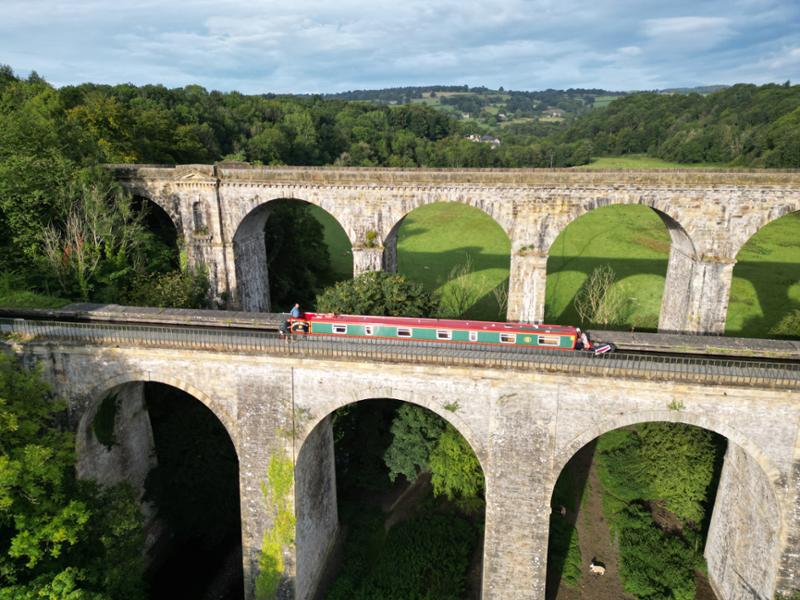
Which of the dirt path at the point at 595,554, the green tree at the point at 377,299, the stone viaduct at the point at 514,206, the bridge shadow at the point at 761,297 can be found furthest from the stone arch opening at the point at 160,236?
the bridge shadow at the point at 761,297

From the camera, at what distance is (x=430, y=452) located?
78.9ft

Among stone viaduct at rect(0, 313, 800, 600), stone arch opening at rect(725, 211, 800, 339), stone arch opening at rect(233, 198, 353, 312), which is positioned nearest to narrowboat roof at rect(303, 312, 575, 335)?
stone viaduct at rect(0, 313, 800, 600)

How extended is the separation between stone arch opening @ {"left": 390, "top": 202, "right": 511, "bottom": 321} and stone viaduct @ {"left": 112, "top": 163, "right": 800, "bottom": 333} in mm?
2782

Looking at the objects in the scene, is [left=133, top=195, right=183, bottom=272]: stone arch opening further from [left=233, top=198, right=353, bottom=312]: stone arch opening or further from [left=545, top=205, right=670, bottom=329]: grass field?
[left=545, top=205, right=670, bottom=329]: grass field

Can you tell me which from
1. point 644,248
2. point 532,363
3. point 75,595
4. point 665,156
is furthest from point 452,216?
point 75,595

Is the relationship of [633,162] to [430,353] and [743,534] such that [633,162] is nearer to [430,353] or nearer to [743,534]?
[743,534]

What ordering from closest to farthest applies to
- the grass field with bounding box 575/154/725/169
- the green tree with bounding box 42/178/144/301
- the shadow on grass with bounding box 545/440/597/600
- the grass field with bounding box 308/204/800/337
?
the shadow on grass with bounding box 545/440/597/600 → the green tree with bounding box 42/178/144/301 → the grass field with bounding box 308/204/800/337 → the grass field with bounding box 575/154/725/169

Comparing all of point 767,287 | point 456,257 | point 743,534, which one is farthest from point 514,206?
point 767,287

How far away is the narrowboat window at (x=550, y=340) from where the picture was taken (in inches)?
758

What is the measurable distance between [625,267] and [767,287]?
10672mm

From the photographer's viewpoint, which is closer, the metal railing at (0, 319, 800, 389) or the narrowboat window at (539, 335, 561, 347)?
the metal railing at (0, 319, 800, 389)

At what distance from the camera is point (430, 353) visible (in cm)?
1738

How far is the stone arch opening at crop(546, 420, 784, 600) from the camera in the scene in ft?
59.2

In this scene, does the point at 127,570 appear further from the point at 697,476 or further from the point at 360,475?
the point at 697,476
